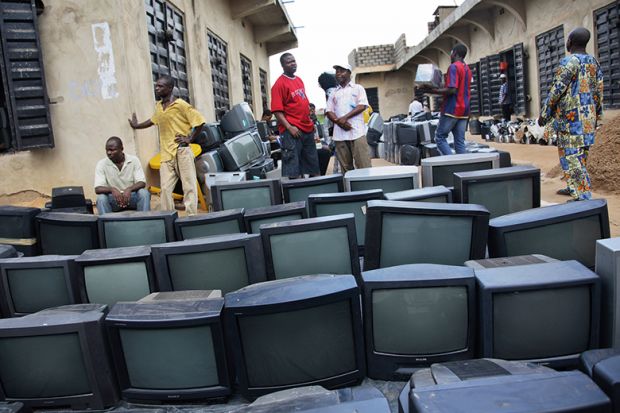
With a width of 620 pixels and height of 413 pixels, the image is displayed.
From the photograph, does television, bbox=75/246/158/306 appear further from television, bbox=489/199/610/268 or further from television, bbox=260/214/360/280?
television, bbox=489/199/610/268

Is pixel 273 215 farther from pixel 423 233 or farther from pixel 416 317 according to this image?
pixel 416 317

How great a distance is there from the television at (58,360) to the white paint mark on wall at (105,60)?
419cm

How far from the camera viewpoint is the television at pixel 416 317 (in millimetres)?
2045

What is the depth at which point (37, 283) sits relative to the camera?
2.68 metres

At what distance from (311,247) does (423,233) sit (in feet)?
1.71

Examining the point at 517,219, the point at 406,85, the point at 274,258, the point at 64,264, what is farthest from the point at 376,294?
the point at 406,85

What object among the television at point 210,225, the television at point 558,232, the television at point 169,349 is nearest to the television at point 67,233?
the television at point 210,225

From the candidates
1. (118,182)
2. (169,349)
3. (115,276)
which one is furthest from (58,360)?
(118,182)

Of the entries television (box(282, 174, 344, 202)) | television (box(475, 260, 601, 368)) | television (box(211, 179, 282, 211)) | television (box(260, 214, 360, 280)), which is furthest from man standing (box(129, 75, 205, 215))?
television (box(475, 260, 601, 368))

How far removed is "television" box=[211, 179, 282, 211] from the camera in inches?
150

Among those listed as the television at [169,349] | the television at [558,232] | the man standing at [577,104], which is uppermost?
the man standing at [577,104]

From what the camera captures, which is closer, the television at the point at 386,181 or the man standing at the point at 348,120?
the television at the point at 386,181

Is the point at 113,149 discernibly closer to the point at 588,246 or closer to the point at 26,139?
the point at 26,139

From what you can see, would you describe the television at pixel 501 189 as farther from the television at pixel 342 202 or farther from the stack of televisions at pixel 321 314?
the stack of televisions at pixel 321 314
